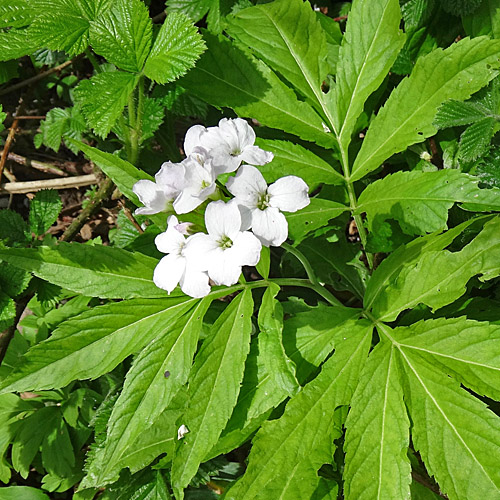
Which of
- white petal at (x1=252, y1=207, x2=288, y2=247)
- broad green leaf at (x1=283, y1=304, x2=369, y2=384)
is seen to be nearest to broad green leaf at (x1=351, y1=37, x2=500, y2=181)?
broad green leaf at (x1=283, y1=304, x2=369, y2=384)

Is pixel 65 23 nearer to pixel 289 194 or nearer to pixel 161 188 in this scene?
pixel 161 188

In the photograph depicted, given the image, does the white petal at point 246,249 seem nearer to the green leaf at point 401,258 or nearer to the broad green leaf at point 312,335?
the broad green leaf at point 312,335

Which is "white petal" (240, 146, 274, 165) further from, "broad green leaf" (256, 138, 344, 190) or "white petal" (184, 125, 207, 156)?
"broad green leaf" (256, 138, 344, 190)

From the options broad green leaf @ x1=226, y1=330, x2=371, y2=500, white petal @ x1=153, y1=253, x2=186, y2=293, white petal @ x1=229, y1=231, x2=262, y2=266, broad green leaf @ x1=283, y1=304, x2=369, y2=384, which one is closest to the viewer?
white petal @ x1=229, y1=231, x2=262, y2=266

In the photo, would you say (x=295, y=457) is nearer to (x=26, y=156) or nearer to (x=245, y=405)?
(x=245, y=405)

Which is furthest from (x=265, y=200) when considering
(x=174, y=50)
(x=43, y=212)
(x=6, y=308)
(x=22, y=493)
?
(x=22, y=493)

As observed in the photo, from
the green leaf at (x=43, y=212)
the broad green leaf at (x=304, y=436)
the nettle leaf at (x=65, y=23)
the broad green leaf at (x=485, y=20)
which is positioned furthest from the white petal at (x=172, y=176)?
the broad green leaf at (x=485, y=20)
